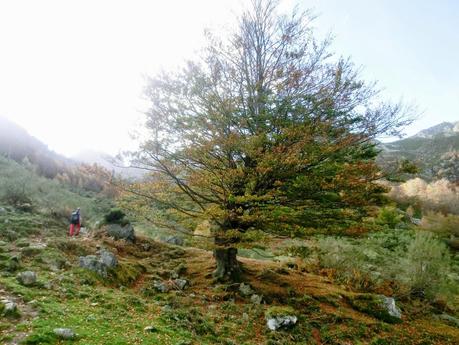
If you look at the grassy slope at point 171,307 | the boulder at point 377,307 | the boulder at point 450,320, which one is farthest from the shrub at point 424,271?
the boulder at point 377,307

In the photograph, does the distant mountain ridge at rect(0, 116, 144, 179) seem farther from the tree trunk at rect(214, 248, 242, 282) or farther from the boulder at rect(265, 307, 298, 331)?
the boulder at rect(265, 307, 298, 331)

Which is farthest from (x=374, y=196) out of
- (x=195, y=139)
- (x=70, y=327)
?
(x=70, y=327)

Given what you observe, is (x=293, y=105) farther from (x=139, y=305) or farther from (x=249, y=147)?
(x=139, y=305)

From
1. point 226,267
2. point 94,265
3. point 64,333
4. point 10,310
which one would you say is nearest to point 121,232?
point 94,265

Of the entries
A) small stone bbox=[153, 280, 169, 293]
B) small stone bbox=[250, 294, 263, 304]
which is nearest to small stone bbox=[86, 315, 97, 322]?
small stone bbox=[153, 280, 169, 293]

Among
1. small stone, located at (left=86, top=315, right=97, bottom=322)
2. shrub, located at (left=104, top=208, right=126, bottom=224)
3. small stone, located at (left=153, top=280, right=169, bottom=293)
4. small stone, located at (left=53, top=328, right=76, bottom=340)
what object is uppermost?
shrub, located at (left=104, top=208, right=126, bottom=224)

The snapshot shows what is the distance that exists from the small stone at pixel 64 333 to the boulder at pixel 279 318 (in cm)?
436

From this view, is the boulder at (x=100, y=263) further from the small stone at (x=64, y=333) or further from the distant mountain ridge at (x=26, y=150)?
Result: the distant mountain ridge at (x=26, y=150)

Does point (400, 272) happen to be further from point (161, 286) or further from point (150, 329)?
point (150, 329)

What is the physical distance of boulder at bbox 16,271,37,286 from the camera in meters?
6.98

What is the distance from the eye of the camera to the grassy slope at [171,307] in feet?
19.2

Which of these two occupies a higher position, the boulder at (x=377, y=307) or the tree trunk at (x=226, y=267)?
the tree trunk at (x=226, y=267)

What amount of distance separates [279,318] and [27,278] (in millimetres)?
5496

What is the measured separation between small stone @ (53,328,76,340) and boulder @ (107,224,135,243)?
761 cm
